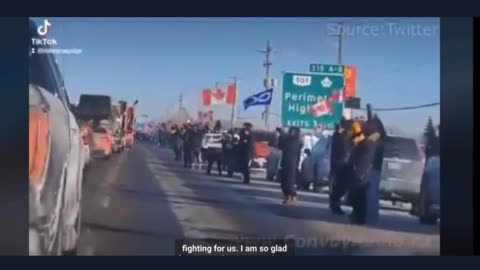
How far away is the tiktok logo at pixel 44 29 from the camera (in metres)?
7.70

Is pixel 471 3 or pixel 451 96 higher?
pixel 471 3

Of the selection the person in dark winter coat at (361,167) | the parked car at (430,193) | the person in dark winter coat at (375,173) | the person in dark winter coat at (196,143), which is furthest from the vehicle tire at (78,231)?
the parked car at (430,193)

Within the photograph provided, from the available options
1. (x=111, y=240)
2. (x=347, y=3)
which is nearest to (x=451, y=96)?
(x=347, y=3)

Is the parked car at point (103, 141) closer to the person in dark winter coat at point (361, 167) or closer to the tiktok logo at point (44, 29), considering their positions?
the tiktok logo at point (44, 29)

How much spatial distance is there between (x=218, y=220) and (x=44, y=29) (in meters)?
1.90

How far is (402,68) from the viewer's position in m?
7.89

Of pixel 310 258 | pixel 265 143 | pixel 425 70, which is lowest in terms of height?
pixel 310 258

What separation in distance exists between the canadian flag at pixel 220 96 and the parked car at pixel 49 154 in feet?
3.25

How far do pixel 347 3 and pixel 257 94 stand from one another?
95 cm

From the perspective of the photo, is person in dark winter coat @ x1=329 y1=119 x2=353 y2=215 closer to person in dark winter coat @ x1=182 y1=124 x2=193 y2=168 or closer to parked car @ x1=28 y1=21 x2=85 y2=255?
person in dark winter coat @ x1=182 y1=124 x2=193 y2=168

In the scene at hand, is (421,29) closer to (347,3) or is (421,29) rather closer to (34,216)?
(347,3)

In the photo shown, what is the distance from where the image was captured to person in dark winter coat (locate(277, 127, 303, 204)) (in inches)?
310

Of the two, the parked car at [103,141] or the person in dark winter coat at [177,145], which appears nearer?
the parked car at [103,141]

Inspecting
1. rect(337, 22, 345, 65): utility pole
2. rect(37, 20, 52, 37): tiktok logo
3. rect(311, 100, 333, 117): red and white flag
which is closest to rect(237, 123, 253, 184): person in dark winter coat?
rect(311, 100, 333, 117): red and white flag
